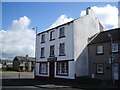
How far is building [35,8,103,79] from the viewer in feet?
81.9

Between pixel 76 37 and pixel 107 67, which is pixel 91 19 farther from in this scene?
pixel 107 67

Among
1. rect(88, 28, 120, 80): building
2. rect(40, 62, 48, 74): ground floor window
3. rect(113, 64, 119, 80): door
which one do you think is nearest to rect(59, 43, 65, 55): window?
rect(88, 28, 120, 80): building

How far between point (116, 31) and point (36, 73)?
16614 mm

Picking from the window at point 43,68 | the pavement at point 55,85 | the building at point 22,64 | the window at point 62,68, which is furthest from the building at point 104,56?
the building at point 22,64

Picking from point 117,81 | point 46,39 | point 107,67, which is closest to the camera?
point 117,81

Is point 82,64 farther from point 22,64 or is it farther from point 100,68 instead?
point 22,64

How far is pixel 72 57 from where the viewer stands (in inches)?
971

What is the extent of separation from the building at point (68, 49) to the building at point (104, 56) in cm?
138

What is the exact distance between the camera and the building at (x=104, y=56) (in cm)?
2256

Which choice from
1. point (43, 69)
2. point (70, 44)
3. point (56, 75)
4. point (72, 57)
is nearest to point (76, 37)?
point (70, 44)

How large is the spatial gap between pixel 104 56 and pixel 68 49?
17.6 ft

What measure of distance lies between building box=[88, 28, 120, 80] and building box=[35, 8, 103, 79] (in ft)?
4.52

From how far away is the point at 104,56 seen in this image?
23.8m

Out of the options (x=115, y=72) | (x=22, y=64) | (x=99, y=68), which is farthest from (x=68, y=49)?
(x=22, y=64)
